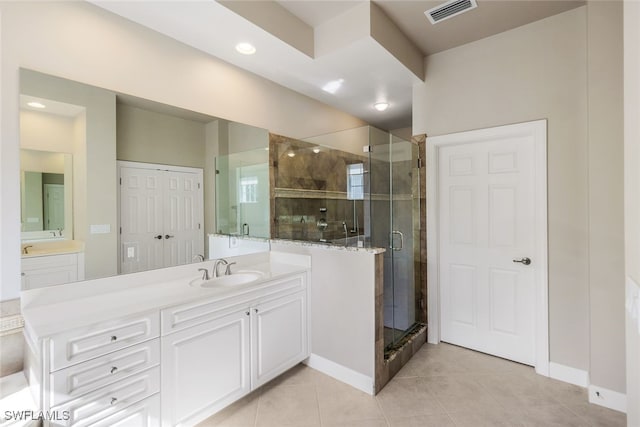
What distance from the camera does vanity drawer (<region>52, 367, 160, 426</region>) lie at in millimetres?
1327

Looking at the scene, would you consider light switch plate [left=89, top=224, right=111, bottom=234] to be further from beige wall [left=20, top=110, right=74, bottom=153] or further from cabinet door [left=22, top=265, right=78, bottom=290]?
beige wall [left=20, top=110, right=74, bottom=153]

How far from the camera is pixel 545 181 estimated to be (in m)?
2.41

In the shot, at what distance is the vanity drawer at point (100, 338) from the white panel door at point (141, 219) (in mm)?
581

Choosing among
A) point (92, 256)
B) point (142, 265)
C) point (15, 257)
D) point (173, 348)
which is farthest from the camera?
point (142, 265)

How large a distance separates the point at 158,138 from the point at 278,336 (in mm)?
1759

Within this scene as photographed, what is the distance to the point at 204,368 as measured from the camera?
5.94 feet

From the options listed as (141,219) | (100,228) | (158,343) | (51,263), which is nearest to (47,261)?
(51,263)

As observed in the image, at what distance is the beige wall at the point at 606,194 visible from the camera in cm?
198

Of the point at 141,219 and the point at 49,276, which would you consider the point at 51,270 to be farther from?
the point at 141,219

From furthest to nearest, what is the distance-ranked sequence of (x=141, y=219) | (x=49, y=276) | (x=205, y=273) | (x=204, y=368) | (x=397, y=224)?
(x=397, y=224), (x=205, y=273), (x=141, y=219), (x=204, y=368), (x=49, y=276)

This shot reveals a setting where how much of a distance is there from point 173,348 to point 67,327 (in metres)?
0.53

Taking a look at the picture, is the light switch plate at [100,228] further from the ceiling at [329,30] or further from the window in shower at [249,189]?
the ceiling at [329,30]

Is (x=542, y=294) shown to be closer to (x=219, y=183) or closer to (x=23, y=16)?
(x=219, y=183)

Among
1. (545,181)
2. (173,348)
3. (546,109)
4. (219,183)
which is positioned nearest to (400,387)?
(173,348)
